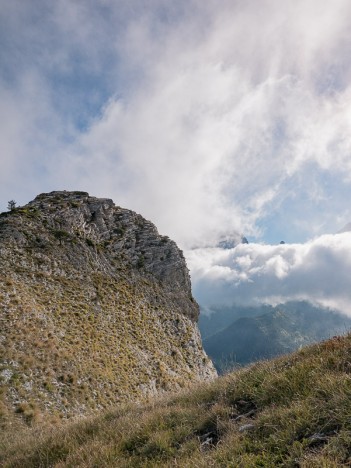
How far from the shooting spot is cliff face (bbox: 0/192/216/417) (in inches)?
1115

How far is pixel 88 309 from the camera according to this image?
41.9 m

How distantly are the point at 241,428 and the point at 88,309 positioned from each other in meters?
38.3

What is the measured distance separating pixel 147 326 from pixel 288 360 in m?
43.5

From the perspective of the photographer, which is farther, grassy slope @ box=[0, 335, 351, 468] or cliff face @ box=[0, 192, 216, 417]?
cliff face @ box=[0, 192, 216, 417]

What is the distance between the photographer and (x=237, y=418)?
7.19 m

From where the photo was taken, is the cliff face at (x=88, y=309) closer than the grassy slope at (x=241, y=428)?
No

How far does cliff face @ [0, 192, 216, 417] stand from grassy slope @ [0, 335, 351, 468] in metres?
17.7

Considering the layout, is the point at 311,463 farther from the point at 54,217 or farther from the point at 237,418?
the point at 54,217

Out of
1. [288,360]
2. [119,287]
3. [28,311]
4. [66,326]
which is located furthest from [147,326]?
[288,360]

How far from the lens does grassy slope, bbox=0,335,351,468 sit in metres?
5.19

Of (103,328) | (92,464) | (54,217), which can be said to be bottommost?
(92,464)

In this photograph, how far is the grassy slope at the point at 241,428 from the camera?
17.0ft

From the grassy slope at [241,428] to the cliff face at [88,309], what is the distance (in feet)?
58.2

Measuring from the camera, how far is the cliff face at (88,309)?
28328 mm
